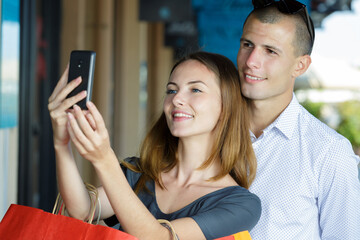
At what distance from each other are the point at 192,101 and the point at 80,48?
3.24 m

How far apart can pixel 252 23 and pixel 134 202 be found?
1217 mm

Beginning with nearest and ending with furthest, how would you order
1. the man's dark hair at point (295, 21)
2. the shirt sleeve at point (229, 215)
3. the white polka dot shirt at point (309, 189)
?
the shirt sleeve at point (229, 215) → the white polka dot shirt at point (309, 189) → the man's dark hair at point (295, 21)

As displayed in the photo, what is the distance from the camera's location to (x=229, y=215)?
1.67 m

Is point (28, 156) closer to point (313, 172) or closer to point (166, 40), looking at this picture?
point (313, 172)

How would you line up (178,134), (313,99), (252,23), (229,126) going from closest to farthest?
(178,134), (229,126), (252,23), (313,99)

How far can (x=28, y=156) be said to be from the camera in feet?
12.0

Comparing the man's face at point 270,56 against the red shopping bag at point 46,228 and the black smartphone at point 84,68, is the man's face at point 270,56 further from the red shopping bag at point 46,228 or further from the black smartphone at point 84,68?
the red shopping bag at point 46,228

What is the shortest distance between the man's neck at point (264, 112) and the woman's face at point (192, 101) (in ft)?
1.06

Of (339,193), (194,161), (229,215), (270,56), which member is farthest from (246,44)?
(229,215)

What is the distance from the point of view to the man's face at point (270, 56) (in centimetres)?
221

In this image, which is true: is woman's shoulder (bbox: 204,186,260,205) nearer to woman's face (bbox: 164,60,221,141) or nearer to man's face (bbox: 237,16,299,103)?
woman's face (bbox: 164,60,221,141)

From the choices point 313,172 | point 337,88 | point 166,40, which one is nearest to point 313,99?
point 337,88

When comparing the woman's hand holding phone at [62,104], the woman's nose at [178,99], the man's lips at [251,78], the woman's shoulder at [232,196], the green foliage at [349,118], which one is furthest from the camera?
the green foliage at [349,118]

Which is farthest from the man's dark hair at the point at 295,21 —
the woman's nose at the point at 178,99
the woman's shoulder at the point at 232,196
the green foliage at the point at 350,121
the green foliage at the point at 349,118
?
the green foliage at the point at 350,121
